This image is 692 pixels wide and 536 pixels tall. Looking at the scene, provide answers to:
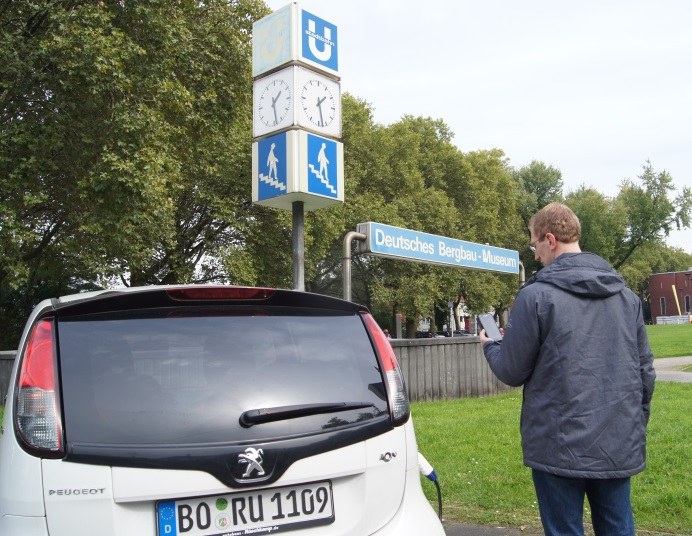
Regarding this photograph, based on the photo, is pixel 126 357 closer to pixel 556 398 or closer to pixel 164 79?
pixel 556 398

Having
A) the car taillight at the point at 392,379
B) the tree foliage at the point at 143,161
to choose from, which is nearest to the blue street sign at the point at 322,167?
the car taillight at the point at 392,379

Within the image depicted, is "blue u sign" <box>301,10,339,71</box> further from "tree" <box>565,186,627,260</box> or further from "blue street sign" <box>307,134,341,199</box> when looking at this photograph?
"tree" <box>565,186,627,260</box>

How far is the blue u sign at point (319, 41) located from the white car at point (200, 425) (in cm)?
664

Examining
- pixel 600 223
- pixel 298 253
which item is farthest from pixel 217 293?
pixel 600 223

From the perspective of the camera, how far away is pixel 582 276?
9.97 ft

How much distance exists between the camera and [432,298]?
39.1m

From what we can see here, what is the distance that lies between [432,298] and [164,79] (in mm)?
24771

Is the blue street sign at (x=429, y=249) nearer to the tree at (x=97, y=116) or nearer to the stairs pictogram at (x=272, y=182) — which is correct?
the stairs pictogram at (x=272, y=182)

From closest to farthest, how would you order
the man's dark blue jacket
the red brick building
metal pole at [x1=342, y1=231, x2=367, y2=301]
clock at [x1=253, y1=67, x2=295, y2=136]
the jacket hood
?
1. the man's dark blue jacket
2. the jacket hood
3. clock at [x1=253, y1=67, x2=295, y2=136]
4. metal pole at [x1=342, y1=231, x2=367, y2=301]
5. the red brick building

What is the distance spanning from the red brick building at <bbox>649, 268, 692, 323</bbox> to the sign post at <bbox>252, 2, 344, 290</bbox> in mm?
93962

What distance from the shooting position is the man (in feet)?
9.59

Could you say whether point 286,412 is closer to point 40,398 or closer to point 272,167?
point 40,398

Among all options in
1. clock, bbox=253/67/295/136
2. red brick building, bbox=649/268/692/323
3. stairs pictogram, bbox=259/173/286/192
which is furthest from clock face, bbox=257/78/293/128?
red brick building, bbox=649/268/692/323

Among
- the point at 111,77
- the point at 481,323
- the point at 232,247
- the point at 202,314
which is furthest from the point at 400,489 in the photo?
the point at 232,247
